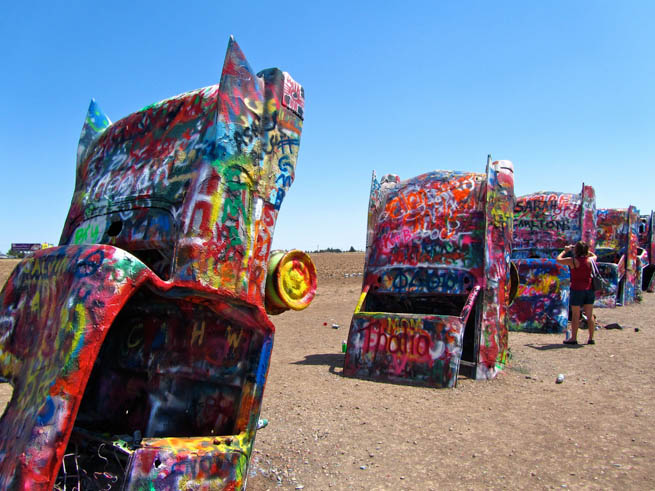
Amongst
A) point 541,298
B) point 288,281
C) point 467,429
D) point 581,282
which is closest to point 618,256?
point 541,298

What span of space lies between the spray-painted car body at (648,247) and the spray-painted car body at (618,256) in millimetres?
1793

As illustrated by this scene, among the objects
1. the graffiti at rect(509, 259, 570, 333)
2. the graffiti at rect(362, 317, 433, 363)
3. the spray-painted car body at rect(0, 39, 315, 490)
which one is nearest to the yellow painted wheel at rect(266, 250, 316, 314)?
the spray-painted car body at rect(0, 39, 315, 490)

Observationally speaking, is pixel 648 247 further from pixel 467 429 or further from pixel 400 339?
pixel 467 429

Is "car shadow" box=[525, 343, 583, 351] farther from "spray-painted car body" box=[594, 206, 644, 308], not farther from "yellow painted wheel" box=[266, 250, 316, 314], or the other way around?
"spray-painted car body" box=[594, 206, 644, 308]

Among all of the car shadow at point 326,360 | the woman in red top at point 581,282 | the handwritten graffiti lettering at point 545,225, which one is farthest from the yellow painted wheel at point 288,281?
the handwritten graffiti lettering at point 545,225

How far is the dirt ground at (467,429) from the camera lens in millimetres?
3504

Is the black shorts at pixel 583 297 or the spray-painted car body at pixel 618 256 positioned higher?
the spray-painted car body at pixel 618 256

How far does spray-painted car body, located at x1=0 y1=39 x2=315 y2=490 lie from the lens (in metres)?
2.26

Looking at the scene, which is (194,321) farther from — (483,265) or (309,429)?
(483,265)

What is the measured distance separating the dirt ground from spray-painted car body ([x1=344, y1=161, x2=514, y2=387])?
320 millimetres

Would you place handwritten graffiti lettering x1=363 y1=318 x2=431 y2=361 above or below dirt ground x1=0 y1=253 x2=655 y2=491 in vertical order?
above

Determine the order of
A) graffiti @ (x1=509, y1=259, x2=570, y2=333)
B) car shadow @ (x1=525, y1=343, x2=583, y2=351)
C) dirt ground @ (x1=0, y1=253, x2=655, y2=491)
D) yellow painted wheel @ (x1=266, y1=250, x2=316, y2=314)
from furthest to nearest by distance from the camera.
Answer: graffiti @ (x1=509, y1=259, x2=570, y2=333)
car shadow @ (x1=525, y1=343, x2=583, y2=351)
dirt ground @ (x1=0, y1=253, x2=655, y2=491)
yellow painted wheel @ (x1=266, y1=250, x2=316, y2=314)

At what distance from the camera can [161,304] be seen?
127 inches

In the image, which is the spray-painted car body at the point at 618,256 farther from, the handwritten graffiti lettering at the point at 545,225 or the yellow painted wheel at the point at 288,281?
the yellow painted wheel at the point at 288,281
